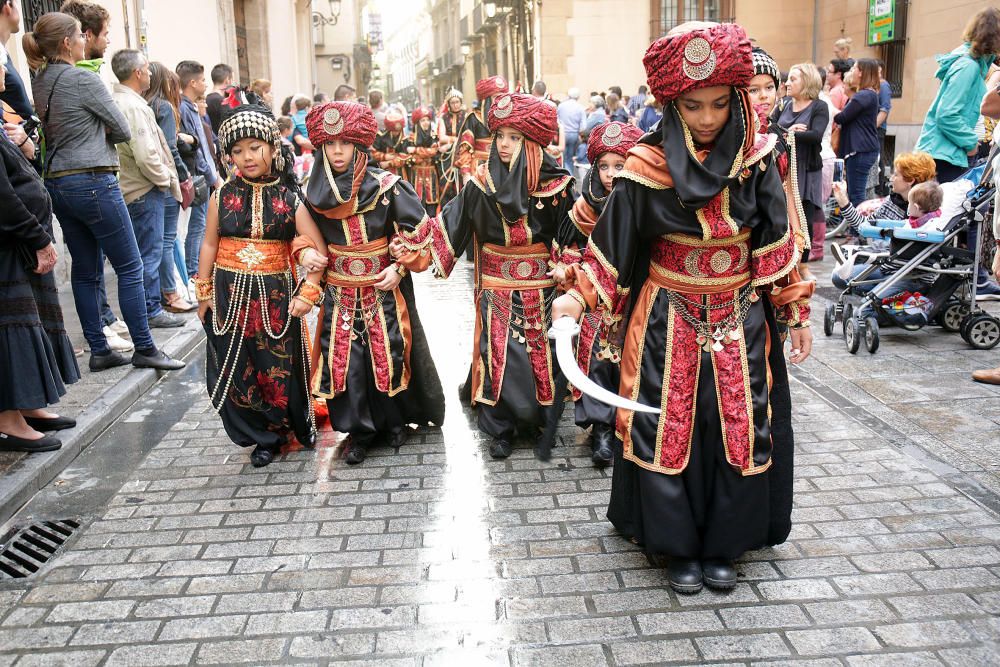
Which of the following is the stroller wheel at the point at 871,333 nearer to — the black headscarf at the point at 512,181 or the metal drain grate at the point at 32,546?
the black headscarf at the point at 512,181

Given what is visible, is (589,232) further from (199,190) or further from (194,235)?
(194,235)

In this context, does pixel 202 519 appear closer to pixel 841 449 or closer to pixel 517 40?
pixel 841 449

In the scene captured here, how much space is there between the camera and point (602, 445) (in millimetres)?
4914

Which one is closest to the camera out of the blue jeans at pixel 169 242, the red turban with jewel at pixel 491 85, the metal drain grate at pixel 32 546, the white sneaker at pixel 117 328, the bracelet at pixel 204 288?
the metal drain grate at pixel 32 546

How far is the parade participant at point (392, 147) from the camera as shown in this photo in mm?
14203

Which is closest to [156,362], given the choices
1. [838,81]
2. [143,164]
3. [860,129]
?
[143,164]

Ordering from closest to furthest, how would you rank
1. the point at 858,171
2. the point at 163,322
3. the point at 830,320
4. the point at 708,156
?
the point at 708,156
the point at 830,320
the point at 163,322
the point at 858,171

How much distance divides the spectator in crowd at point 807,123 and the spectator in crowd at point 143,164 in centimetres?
591

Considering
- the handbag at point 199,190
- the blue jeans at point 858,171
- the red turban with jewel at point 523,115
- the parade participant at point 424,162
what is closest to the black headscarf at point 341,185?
the red turban with jewel at point 523,115

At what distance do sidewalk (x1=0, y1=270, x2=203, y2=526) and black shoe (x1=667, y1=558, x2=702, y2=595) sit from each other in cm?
318

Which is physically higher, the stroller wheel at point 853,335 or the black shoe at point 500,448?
the stroller wheel at point 853,335

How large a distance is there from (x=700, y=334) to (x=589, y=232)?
1585 millimetres

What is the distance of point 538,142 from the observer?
5.03 m

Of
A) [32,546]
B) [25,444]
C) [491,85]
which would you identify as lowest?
[32,546]
